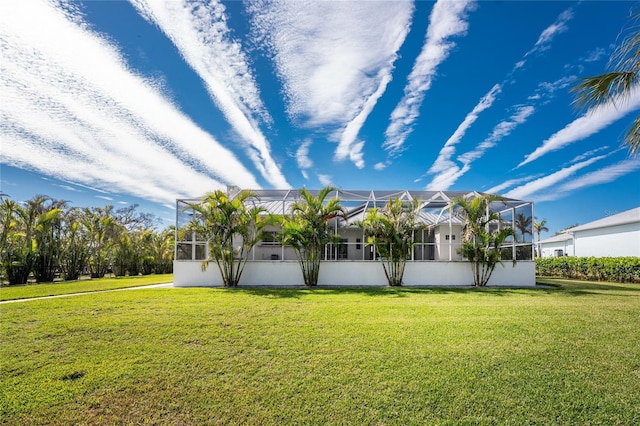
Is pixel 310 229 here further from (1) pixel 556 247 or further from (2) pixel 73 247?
(1) pixel 556 247

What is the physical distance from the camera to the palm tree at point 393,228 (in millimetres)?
13586

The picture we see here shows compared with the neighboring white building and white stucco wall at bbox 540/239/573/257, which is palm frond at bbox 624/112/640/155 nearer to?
the neighboring white building

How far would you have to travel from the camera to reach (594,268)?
19.6 meters

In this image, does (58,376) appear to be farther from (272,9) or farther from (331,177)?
(331,177)

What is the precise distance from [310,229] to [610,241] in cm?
2311

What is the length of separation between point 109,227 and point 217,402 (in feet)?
79.0

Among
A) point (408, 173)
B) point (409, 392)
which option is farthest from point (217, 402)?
point (408, 173)

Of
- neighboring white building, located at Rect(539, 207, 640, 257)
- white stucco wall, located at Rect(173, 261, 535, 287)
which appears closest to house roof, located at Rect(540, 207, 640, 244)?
neighboring white building, located at Rect(539, 207, 640, 257)

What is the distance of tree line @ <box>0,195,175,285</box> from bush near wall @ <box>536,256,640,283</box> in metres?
30.3

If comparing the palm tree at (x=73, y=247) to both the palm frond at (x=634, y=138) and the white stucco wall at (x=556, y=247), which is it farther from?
the white stucco wall at (x=556, y=247)

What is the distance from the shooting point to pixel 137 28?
8031 mm

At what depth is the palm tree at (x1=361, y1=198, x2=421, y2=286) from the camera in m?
13.6

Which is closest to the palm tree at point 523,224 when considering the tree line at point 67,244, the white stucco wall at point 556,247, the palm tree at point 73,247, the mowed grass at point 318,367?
the mowed grass at point 318,367

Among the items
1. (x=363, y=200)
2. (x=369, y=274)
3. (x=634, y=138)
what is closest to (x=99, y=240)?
(x=363, y=200)
